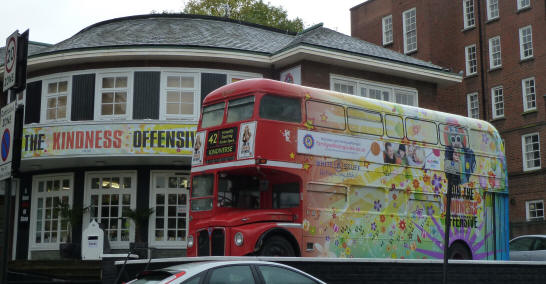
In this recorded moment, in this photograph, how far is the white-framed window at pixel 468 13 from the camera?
43.1 metres

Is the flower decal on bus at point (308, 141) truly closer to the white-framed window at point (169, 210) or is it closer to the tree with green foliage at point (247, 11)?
the white-framed window at point (169, 210)

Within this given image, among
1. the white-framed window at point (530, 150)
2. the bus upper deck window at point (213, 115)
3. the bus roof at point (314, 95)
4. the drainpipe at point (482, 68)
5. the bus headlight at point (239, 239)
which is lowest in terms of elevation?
the bus headlight at point (239, 239)

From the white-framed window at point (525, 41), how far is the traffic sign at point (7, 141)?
35.6 metres

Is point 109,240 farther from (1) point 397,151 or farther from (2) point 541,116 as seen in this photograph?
(2) point 541,116

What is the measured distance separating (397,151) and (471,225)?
3.17 m

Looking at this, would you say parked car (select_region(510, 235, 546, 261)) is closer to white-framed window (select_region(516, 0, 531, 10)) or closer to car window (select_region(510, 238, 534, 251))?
car window (select_region(510, 238, 534, 251))

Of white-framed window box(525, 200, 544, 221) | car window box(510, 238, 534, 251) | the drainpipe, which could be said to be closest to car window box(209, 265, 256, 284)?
car window box(510, 238, 534, 251)

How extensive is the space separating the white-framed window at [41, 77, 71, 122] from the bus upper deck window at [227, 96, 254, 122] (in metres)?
10.7

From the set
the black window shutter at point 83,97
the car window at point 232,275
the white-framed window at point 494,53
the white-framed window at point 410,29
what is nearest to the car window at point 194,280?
the car window at point 232,275

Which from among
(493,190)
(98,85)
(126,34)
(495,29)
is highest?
(495,29)

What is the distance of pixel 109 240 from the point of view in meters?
23.7

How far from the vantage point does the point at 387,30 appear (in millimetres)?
45625

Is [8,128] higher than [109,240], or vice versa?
[8,128]

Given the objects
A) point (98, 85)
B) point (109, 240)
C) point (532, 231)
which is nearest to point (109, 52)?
point (98, 85)
